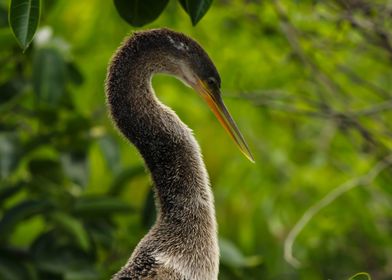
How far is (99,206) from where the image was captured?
5996mm

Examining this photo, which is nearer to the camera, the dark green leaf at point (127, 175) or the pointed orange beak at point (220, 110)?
the pointed orange beak at point (220, 110)


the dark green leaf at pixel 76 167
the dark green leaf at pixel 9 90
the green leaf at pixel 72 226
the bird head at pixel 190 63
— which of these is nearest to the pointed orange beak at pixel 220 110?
the bird head at pixel 190 63

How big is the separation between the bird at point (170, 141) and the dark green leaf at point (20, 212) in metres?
1.82

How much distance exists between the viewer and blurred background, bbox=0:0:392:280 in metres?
5.98

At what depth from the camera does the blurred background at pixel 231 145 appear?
598 cm

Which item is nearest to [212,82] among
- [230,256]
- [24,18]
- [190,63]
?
[190,63]

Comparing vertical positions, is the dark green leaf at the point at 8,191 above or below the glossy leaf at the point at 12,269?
above

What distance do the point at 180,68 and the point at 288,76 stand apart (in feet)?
10.1

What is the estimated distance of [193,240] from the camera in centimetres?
386

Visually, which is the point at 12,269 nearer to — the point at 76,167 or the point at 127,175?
the point at 76,167

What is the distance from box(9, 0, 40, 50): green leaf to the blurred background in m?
2.12

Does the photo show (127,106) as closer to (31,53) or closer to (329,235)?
(31,53)

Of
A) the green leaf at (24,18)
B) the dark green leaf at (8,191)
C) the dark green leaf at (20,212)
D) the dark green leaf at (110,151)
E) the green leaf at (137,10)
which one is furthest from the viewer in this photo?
the dark green leaf at (110,151)

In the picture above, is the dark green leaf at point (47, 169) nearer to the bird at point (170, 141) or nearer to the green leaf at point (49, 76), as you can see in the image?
the green leaf at point (49, 76)
